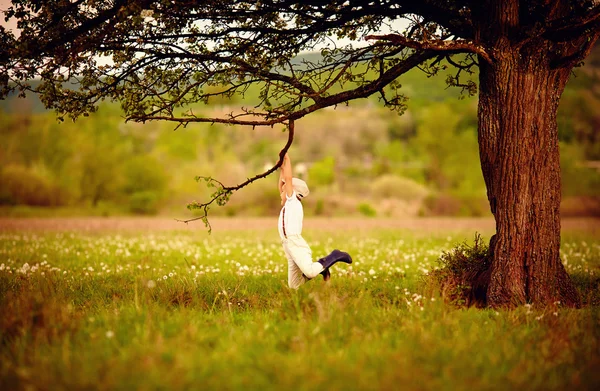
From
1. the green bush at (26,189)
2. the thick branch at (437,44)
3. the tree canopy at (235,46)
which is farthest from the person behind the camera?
the green bush at (26,189)

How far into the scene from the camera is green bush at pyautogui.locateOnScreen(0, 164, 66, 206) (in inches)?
1463

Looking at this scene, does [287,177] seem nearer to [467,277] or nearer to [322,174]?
[467,277]

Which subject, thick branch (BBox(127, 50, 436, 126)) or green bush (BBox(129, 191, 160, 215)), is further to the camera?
green bush (BBox(129, 191, 160, 215))

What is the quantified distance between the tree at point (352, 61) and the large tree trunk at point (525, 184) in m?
0.01

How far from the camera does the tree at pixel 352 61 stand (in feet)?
22.4

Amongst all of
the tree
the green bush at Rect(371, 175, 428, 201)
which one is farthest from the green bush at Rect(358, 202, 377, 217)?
the tree

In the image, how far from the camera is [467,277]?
307 inches

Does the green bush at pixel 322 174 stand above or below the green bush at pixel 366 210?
above

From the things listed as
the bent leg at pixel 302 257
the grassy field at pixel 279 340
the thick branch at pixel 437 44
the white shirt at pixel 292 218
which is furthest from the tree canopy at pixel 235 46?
the grassy field at pixel 279 340

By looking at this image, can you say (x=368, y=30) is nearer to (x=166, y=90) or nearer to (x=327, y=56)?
(x=327, y=56)

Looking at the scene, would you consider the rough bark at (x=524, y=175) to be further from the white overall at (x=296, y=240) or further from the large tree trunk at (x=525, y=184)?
the white overall at (x=296, y=240)

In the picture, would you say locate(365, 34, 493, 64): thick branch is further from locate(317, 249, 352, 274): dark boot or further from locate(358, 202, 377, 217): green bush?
locate(358, 202, 377, 217): green bush

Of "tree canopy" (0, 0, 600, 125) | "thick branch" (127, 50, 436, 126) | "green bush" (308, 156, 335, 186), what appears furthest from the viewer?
"green bush" (308, 156, 335, 186)

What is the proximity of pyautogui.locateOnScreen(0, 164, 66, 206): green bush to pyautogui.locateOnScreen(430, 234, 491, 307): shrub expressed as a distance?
37.0 meters
